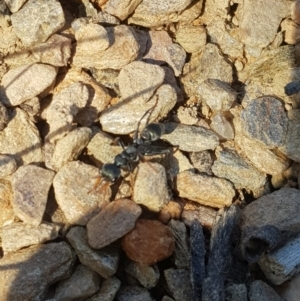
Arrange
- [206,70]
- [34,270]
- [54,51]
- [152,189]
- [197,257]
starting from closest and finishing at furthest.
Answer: [34,270]
[197,257]
[152,189]
[54,51]
[206,70]

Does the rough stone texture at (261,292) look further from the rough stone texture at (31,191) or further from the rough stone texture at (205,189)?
the rough stone texture at (31,191)

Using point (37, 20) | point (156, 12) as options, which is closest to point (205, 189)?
point (156, 12)

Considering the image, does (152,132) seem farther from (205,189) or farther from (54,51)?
(54,51)

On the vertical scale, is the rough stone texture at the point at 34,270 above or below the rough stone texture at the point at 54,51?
below

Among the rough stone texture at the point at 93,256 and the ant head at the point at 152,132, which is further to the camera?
the ant head at the point at 152,132

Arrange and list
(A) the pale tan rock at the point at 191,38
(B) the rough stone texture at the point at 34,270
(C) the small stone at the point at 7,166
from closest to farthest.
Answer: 1. (B) the rough stone texture at the point at 34,270
2. (C) the small stone at the point at 7,166
3. (A) the pale tan rock at the point at 191,38

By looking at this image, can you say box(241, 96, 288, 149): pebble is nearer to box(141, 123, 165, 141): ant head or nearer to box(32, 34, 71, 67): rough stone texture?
box(141, 123, 165, 141): ant head

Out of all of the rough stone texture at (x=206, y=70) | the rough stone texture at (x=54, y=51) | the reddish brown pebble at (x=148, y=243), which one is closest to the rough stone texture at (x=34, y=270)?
the reddish brown pebble at (x=148, y=243)
